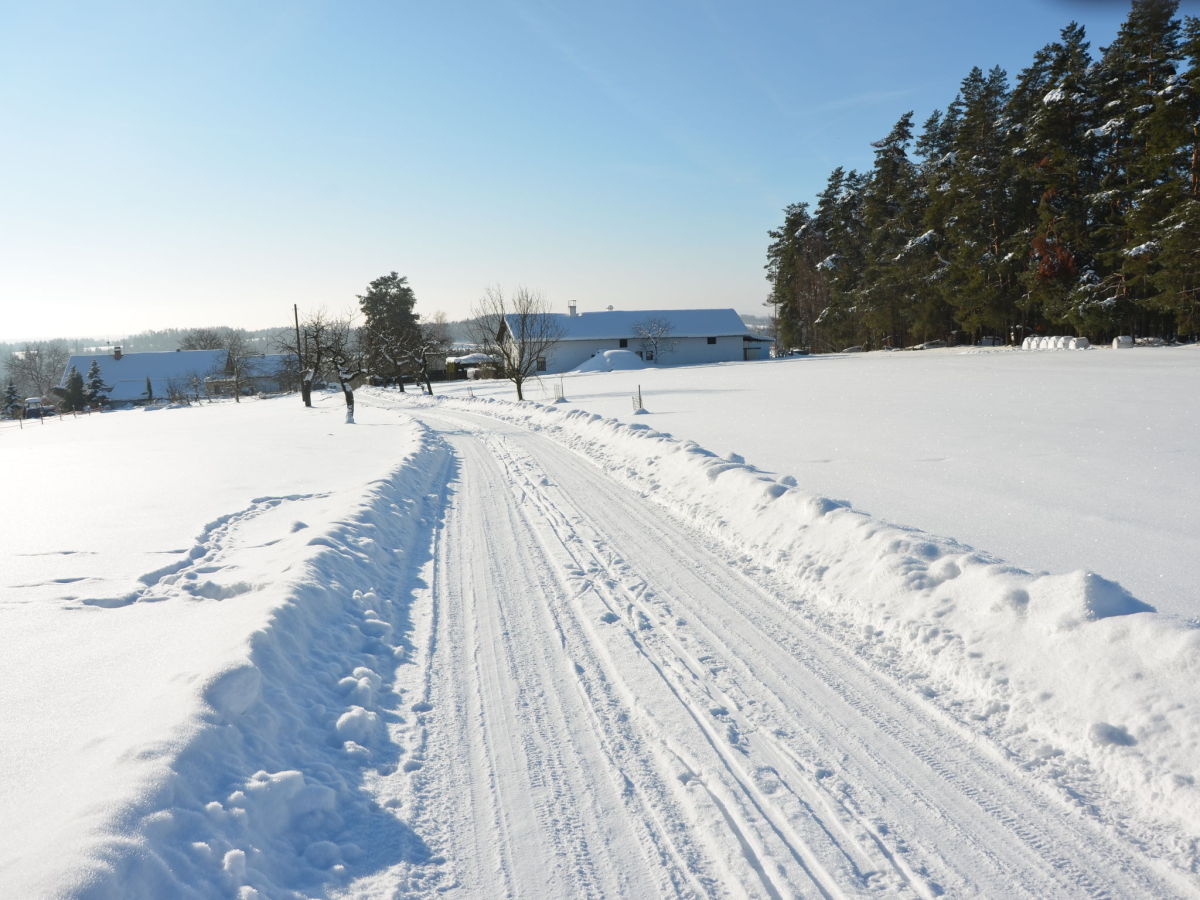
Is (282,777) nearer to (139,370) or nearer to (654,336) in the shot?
(654,336)

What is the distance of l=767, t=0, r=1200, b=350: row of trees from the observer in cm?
3066

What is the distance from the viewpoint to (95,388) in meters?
→ 74.1

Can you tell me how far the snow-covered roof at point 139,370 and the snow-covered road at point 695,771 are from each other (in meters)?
88.0

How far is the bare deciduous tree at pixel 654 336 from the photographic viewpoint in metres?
66.2

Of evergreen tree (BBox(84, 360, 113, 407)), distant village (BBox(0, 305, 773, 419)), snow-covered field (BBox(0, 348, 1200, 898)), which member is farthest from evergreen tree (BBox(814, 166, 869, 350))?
evergreen tree (BBox(84, 360, 113, 407))

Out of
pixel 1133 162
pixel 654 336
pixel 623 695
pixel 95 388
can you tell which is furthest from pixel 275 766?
pixel 95 388

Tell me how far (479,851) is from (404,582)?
161 inches

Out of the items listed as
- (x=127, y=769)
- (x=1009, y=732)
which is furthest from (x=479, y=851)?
(x=1009, y=732)

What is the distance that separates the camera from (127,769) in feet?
10.4

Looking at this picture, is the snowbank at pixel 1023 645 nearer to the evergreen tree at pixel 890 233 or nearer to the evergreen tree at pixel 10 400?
the evergreen tree at pixel 890 233

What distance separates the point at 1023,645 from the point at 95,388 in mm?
92553

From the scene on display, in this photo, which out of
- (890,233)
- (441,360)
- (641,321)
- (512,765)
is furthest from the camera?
(441,360)

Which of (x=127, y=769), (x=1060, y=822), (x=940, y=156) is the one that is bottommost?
(x=1060, y=822)

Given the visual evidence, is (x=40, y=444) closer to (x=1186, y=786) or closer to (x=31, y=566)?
(x=31, y=566)
